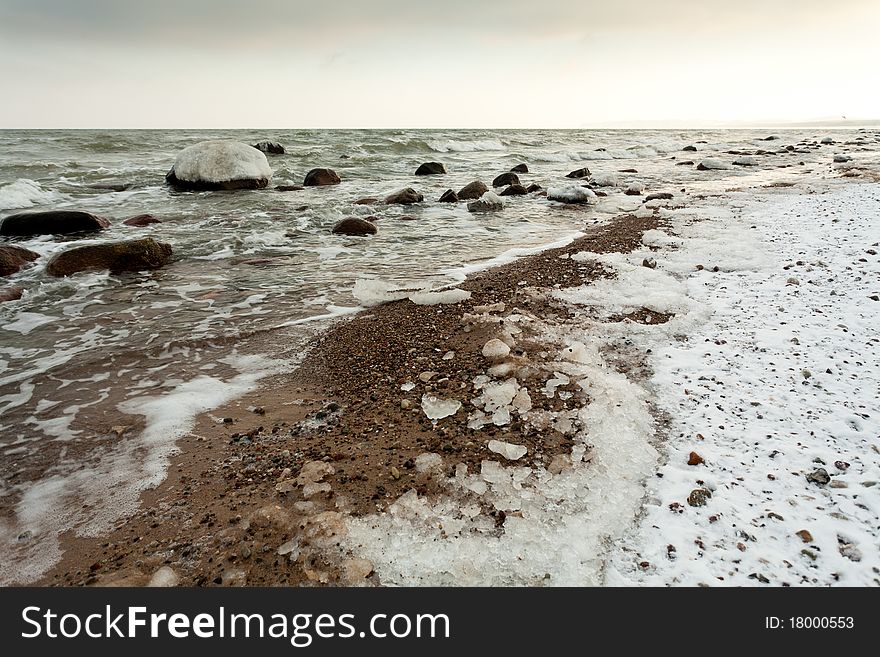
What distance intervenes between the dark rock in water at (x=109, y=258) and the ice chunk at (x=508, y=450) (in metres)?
6.76

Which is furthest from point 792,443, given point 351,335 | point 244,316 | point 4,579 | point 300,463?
point 244,316

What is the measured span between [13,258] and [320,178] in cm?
1057

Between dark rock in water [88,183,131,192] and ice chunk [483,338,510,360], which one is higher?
dark rock in water [88,183,131,192]

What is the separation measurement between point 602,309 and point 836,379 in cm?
209

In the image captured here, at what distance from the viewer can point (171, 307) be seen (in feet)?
18.7

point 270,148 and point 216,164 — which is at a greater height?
point 270,148

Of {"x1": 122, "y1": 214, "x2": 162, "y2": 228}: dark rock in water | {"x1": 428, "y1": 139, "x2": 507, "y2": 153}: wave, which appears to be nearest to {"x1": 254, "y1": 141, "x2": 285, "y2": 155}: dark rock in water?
{"x1": 428, "y1": 139, "x2": 507, "y2": 153}: wave

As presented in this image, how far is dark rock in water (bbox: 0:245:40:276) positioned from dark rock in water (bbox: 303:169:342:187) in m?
9.77

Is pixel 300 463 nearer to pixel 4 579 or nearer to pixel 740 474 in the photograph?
pixel 4 579

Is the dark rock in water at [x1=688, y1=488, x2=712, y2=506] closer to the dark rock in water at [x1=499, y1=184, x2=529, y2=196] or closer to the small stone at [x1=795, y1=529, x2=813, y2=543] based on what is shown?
the small stone at [x1=795, y1=529, x2=813, y2=543]

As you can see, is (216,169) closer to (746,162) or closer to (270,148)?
Answer: (270,148)

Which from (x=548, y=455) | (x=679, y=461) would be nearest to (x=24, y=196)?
(x=548, y=455)

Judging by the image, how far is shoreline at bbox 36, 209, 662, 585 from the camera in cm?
226

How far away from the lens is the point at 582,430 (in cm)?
306
